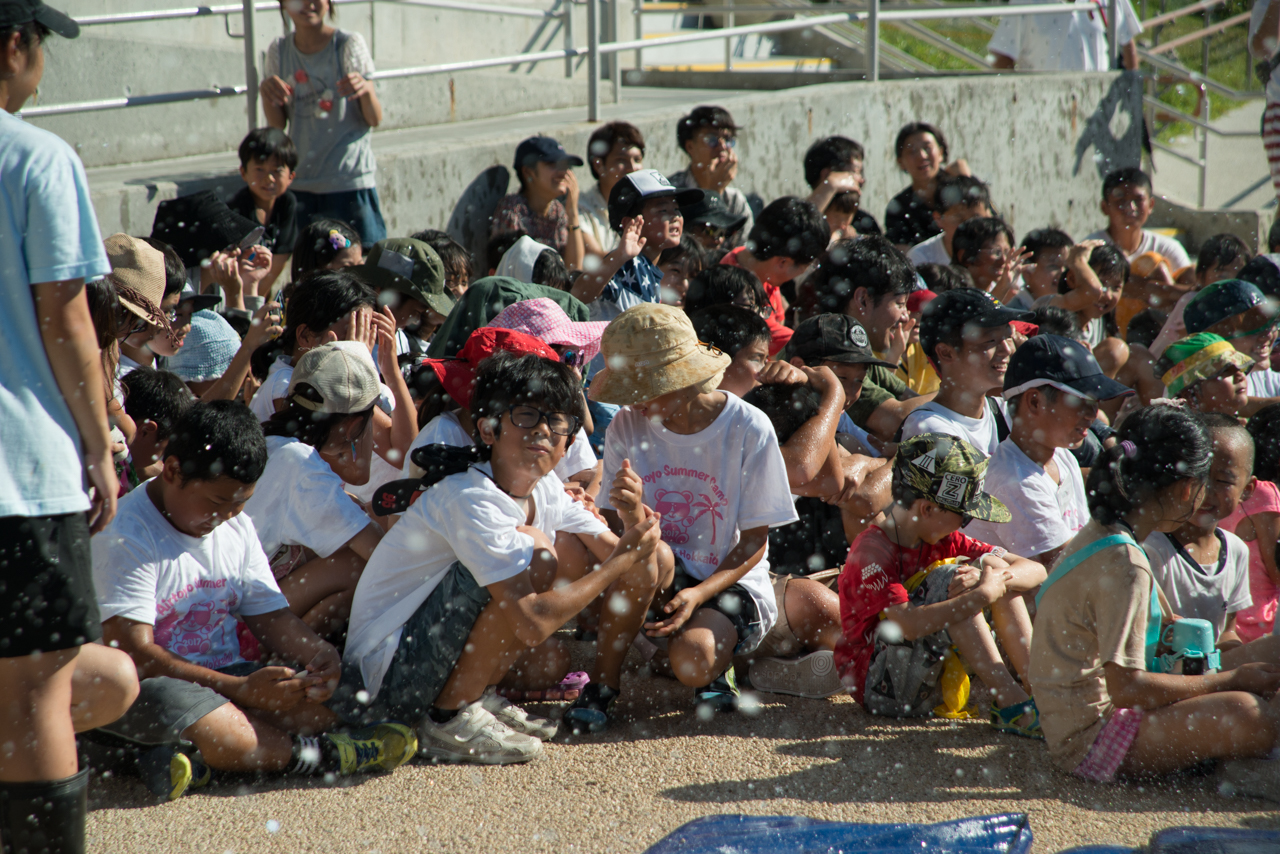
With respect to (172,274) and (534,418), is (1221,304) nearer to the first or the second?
(534,418)

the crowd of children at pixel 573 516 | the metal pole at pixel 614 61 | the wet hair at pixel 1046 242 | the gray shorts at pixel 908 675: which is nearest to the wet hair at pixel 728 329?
the crowd of children at pixel 573 516

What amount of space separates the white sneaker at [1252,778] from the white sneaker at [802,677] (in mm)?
1138

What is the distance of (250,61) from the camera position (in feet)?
21.8

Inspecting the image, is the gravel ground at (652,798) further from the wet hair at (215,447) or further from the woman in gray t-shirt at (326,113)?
the woman in gray t-shirt at (326,113)

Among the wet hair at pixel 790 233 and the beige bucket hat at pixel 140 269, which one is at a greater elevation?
the beige bucket hat at pixel 140 269

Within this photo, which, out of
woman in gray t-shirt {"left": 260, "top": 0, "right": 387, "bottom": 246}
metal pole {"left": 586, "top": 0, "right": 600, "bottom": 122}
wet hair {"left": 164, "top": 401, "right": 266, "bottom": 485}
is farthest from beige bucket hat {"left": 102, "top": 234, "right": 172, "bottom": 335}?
metal pole {"left": 586, "top": 0, "right": 600, "bottom": 122}

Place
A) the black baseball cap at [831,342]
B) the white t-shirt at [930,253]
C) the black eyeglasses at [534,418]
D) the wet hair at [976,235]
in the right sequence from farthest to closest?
the white t-shirt at [930,253], the wet hair at [976,235], the black baseball cap at [831,342], the black eyeglasses at [534,418]

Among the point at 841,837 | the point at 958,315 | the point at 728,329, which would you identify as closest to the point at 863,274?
the point at 958,315

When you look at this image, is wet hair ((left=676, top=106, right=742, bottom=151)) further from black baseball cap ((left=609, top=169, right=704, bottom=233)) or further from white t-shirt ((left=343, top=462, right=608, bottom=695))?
white t-shirt ((left=343, top=462, right=608, bottom=695))

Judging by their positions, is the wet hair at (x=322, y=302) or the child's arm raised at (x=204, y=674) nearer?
the child's arm raised at (x=204, y=674)

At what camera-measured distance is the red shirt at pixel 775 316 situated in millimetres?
5020

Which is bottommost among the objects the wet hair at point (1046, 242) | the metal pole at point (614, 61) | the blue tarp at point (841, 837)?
the blue tarp at point (841, 837)

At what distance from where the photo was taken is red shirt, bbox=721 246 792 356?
502 centimetres

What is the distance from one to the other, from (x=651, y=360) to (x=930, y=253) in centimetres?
400
